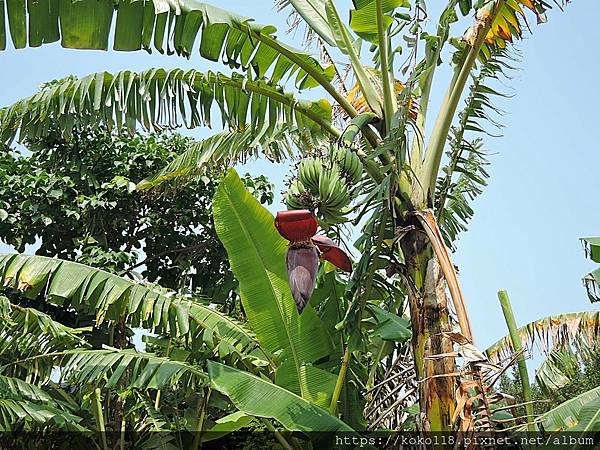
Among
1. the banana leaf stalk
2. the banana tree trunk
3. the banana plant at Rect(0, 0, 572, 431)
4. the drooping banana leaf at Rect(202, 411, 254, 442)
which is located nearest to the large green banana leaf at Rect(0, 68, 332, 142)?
the banana plant at Rect(0, 0, 572, 431)

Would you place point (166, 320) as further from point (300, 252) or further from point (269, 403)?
point (300, 252)

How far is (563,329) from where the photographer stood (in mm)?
4117

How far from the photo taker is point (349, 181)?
242cm

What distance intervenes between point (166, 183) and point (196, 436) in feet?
6.52

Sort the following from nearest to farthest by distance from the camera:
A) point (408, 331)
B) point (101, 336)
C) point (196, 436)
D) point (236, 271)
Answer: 1. point (408, 331)
2. point (236, 271)
3. point (196, 436)
4. point (101, 336)

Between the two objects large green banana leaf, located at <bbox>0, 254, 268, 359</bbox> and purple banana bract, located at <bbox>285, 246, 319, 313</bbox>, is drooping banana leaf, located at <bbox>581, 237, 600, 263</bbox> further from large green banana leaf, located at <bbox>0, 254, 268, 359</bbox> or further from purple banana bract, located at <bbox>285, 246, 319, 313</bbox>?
large green banana leaf, located at <bbox>0, 254, 268, 359</bbox>

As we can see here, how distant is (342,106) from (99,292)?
1.79 metres

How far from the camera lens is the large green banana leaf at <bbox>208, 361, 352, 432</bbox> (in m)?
3.18

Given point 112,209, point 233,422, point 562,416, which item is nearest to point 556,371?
point 562,416

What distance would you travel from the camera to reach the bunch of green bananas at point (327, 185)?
230cm

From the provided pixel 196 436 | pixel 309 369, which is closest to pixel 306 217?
pixel 309 369

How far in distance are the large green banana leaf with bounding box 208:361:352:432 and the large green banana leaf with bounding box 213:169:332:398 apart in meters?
0.46

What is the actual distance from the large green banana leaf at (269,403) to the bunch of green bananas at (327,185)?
1191 mm

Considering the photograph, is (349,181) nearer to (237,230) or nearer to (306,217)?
(306,217)
